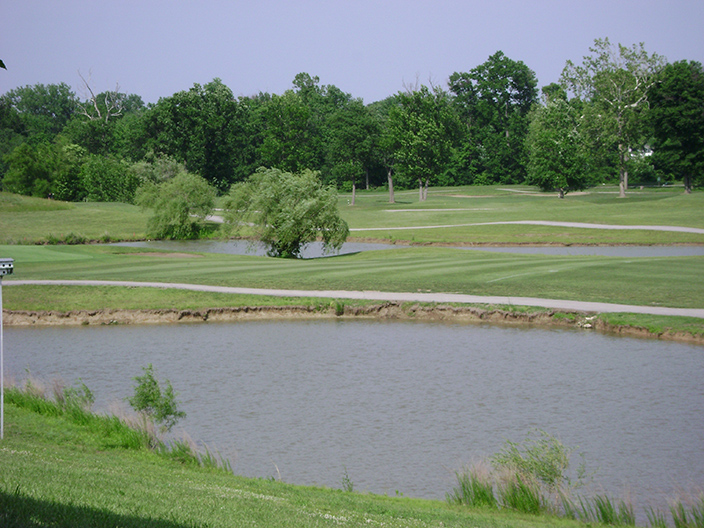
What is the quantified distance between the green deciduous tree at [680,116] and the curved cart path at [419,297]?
48.8 metres

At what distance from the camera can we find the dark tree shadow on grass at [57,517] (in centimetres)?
579

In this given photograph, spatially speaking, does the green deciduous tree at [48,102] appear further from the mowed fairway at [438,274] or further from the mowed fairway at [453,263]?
the mowed fairway at [438,274]

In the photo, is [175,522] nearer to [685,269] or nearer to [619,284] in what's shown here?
[619,284]

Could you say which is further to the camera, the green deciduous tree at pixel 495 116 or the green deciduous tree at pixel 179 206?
A: the green deciduous tree at pixel 495 116

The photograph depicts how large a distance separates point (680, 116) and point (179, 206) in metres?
43.6

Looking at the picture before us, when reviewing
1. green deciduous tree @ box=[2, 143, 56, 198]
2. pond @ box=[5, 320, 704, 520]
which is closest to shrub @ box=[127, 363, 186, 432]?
pond @ box=[5, 320, 704, 520]

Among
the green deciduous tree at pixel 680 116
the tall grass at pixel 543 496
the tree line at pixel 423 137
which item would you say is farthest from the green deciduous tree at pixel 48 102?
the tall grass at pixel 543 496

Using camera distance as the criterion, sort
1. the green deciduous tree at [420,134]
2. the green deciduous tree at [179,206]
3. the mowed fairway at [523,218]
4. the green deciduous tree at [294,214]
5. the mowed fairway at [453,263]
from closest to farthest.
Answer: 1. the mowed fairway at [453,263]
2. the green deciduous tree at [294,214]
3. the mowed fairway at [523,218]
4. the green deciduous tree at [179,206]
5. the green deciduous tree at [420,134]

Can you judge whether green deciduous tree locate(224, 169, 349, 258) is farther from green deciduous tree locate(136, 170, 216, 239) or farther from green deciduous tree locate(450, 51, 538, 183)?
green deciduous tree locate(450, 51, 538, 183)

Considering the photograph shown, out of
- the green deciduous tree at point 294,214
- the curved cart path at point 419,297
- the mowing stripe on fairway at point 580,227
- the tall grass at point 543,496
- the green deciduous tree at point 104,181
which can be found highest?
the green deciduous tree at point 104,181

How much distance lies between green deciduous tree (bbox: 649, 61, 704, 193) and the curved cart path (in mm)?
48797

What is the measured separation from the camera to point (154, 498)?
7.45m

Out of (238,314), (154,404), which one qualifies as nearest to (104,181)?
(238,314)

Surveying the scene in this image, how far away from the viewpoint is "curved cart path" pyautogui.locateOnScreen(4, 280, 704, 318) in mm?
20891
